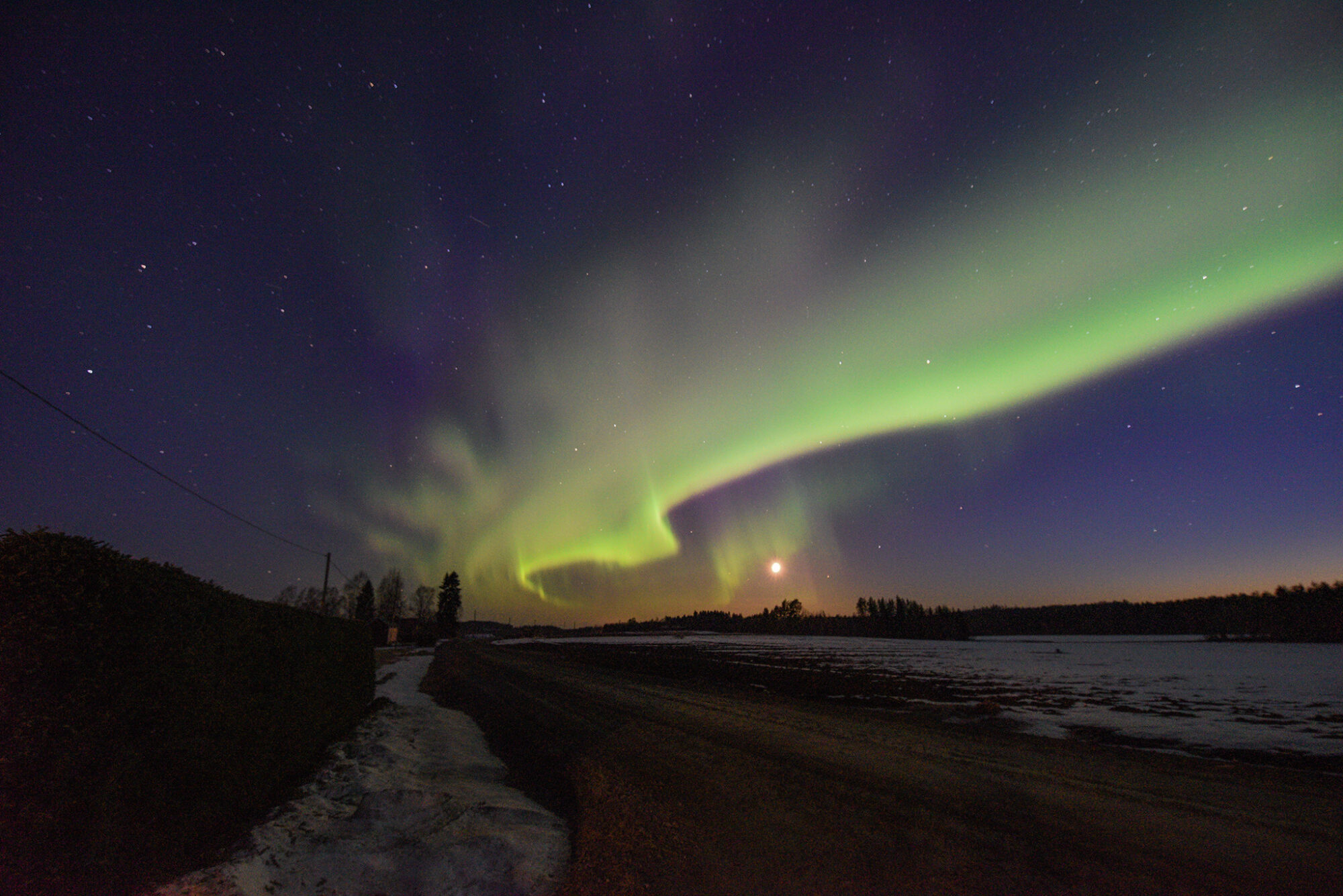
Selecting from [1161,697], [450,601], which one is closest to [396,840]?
[1161,697]

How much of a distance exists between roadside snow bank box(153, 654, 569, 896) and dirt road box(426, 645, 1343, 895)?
2.09 ft

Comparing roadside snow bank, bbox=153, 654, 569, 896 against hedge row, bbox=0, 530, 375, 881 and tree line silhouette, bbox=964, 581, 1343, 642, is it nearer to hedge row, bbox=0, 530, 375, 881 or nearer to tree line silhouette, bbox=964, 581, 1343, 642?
hedge row, bbox=0, 530, 375, 881

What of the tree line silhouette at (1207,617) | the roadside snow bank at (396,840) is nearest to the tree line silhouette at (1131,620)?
the tree line silhouette at (1207,617)

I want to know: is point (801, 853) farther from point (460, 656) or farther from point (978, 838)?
point (460, 656)

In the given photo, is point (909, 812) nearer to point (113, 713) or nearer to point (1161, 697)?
point (113, 713)

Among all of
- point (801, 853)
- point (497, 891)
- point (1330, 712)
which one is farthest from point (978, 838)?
point (1330, 712)

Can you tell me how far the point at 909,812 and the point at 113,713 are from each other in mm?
8789

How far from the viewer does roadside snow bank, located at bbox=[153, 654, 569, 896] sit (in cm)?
510

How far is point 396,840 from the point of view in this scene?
20.2ft

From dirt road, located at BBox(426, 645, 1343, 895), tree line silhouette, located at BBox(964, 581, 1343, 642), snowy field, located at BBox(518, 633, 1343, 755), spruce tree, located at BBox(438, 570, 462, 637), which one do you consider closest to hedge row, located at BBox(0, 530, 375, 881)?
dirt road, located at BBox(426, 645, 1343, 895)

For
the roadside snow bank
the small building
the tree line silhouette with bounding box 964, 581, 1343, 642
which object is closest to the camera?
the roadside snow bank

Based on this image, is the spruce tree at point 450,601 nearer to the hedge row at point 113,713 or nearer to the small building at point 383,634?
the small building at point 383,634

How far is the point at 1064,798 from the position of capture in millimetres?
7957

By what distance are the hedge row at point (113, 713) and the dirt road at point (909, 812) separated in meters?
3.75
